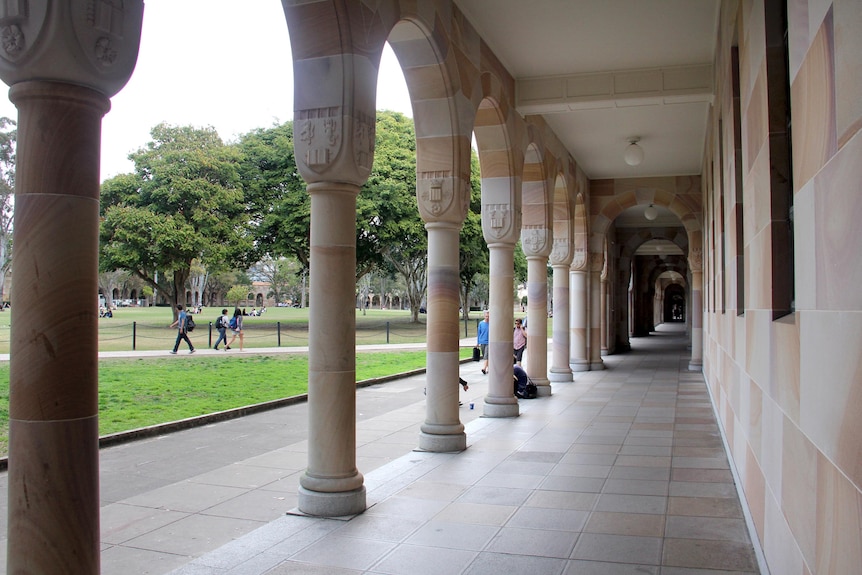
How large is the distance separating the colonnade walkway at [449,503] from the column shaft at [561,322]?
480 centimetres

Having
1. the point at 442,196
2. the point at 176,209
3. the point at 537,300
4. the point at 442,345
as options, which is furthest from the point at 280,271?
the point at 442,196

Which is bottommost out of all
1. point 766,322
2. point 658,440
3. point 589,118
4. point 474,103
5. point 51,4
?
point 658,440

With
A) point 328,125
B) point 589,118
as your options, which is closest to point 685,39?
point 589,118

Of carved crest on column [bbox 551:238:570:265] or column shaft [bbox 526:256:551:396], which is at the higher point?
carved crest on column [bbox 551:238:570:265]

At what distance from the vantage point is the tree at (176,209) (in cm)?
2773

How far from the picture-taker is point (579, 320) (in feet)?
52.4

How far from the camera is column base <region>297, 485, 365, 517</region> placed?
4879 mm

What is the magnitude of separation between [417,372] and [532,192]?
5.73 m

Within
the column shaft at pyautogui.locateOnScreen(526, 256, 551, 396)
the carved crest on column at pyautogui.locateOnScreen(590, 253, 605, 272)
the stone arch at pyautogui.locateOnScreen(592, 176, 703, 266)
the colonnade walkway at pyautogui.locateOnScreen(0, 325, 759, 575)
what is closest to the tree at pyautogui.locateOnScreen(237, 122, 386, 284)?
the carved crest on column at pyautogui.locateOnScreen(590, 253, 605, 272)

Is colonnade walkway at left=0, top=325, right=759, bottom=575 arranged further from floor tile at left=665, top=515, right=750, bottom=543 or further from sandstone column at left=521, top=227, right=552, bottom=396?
sandstone column at left=521, top=227, right=552, bottom=396

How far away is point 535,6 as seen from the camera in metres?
7.27

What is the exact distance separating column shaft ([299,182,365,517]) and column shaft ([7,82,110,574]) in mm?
2184

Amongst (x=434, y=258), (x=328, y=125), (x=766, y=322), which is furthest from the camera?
(x=434, y=258)

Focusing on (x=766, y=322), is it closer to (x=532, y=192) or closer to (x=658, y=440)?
(x=658, y=440)
